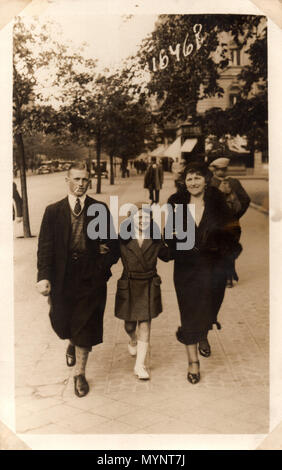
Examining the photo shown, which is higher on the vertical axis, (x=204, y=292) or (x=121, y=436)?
(x=204, y=292)

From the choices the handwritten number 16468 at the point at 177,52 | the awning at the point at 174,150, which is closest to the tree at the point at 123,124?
the awning at the point at 174,150

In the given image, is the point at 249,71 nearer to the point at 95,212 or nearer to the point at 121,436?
the point at 95,212

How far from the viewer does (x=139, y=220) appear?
4141mm

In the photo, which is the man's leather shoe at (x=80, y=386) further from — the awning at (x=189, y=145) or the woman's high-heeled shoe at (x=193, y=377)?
the awning at (x=189, y=145)

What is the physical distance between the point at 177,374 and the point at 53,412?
906 mm

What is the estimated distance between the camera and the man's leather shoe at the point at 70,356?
13.7 feet

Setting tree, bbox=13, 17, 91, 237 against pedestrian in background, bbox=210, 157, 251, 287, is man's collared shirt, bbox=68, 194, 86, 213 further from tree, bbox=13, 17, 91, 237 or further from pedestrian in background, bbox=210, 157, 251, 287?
pedestrian in background, bbox=210, 157, 251, 287

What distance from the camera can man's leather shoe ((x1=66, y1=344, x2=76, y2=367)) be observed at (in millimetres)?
4180

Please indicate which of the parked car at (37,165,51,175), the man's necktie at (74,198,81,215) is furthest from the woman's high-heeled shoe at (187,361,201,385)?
the parked car at (37,165,51,175)

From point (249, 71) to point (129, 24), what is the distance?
918 millimetres
